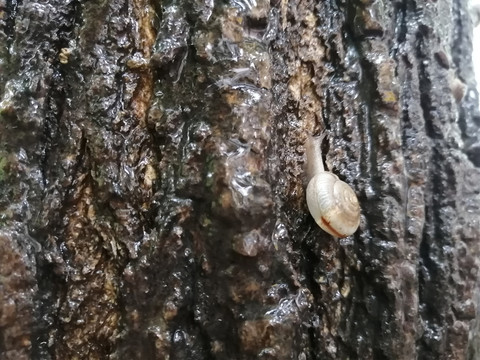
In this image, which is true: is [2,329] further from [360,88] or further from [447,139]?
[447,139]

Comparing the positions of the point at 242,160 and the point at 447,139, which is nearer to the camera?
the point at 242,160

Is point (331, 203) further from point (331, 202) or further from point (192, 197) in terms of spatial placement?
point (192, 197)

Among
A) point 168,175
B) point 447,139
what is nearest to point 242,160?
point 168,175

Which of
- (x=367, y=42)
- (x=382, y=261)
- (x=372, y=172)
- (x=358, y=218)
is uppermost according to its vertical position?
(x=367, y=42)

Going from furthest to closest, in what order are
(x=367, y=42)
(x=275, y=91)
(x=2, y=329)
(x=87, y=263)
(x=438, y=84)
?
(x=438, y=84)
(x=367, y=42)
(x=275, y=91)
(x=87, y=263)
(x=2, y=329)

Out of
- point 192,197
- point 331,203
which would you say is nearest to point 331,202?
point 331,203
